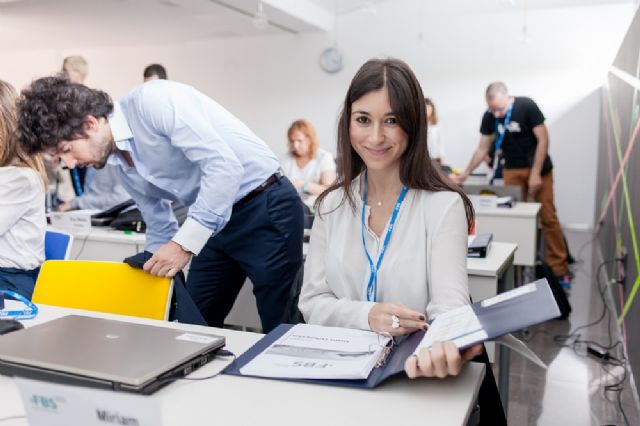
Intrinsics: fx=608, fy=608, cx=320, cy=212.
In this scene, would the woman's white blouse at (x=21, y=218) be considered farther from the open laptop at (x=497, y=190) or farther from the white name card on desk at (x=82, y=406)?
the open laptop at (x=497, y=190)

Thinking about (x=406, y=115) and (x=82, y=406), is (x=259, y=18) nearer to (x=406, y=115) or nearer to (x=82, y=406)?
(x=406, y=115)

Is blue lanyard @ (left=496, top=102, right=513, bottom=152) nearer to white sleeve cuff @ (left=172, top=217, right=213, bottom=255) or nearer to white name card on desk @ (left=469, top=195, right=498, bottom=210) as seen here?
white name card on desk @ (left=469, top=195, right=498, bottom=210)

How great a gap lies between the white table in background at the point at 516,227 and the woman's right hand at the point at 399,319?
2.54 metres

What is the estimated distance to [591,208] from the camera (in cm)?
748

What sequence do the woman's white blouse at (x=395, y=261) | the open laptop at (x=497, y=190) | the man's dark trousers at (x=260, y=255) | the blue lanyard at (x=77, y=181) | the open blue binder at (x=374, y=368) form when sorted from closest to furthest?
the open blue binder at (x=374, y=368) → the woman's white blouse at (x=395, y=261) → the man's dark trousers at (x=260, y=255) → the open laptop at (x=497, y=190) → the blue lanyard at (x=77, y=181)

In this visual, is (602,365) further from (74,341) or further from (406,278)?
(74,341)

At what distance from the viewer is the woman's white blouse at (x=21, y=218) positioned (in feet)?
7.27

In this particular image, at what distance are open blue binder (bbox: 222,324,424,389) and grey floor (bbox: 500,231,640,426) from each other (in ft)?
4.97

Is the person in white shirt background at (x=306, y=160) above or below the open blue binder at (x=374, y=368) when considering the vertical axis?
above

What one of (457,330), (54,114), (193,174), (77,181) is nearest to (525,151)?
(77,181)

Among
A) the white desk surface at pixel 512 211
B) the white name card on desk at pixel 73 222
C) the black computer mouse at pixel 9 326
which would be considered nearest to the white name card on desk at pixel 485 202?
the white desk surface at pixel 512 211

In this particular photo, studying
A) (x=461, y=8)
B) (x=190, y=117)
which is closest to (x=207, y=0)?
(x=461, y=8)

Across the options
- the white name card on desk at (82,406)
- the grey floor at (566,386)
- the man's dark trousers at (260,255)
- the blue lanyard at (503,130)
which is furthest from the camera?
the blue lanyard at (503,130)

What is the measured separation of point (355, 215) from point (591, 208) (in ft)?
22.0
